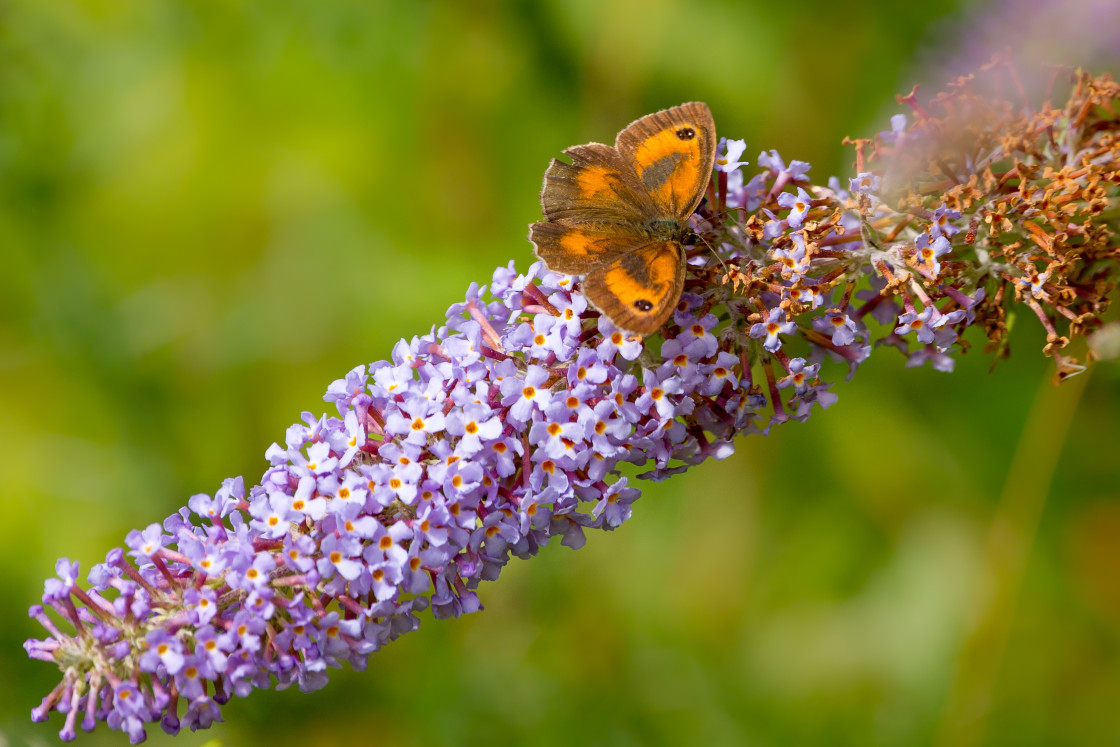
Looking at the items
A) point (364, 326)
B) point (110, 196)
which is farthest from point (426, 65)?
point (110, 196)

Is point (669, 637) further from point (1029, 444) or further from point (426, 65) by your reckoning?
point (426, 65)

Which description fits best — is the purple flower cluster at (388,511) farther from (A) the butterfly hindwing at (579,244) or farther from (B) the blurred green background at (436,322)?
(B) the blurred green background at (436,322)

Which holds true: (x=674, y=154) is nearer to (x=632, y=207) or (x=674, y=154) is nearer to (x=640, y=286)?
(x=632, y=207)

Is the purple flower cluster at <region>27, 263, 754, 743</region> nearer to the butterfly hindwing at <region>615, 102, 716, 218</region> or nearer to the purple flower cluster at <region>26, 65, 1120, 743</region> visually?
the purple flower cluster at <region>26, 65, 1120, 743</region>

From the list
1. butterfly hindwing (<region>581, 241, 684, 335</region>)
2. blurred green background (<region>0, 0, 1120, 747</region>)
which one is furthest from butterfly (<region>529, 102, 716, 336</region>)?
blurred green background (<region>0, 0, 1120, 747</region>)

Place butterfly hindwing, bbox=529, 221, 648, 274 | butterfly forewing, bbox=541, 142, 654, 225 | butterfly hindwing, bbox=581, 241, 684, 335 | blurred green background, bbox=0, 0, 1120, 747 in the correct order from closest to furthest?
butterfly hindwing, bbox=581, 241, 684, 335
butterfly hindwing, bbox=529, 221, 648, 274
butterfly forewing, bbox=541, 142, 654, 225
blurred green background, bbox=0, 0, 1120, 747

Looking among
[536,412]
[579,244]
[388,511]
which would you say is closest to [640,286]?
[579,244]

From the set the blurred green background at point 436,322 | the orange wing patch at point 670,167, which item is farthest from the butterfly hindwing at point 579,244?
the blurred green background at point 436,322
